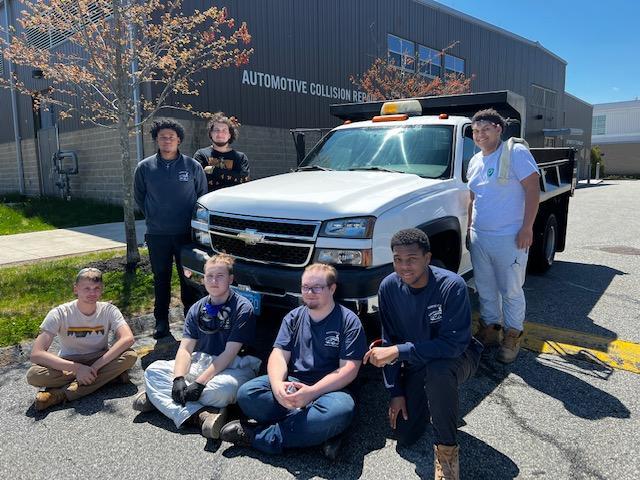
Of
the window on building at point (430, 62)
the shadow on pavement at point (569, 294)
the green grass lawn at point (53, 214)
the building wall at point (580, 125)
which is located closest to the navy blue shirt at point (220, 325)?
the shadow on pavement at point (569, 294)

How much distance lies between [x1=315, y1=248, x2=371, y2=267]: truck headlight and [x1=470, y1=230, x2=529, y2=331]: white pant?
122cm

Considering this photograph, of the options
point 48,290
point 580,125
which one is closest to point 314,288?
Result: point 48,290

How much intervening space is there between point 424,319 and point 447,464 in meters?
0.76

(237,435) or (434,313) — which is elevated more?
(434,313)

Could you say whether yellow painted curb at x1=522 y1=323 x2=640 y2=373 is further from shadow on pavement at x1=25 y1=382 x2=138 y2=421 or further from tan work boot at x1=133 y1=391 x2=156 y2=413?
shadow on pavement at x1=25 y1=382 x2=138 y2=421

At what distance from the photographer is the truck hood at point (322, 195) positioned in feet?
11.7

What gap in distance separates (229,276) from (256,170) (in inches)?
444

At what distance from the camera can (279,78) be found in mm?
14875

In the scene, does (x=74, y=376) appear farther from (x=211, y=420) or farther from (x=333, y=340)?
(x=333, y=340)

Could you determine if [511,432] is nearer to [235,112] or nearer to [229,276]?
[229,276]

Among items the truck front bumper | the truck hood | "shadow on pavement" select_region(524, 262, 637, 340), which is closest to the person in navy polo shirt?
the truck front bumper

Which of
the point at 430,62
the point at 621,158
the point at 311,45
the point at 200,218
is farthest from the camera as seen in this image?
the point at 621,158

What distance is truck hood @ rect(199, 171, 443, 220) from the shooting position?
3.56m

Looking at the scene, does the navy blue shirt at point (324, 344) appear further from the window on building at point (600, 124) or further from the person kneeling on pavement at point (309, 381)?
the window on building at point (600, 124)
